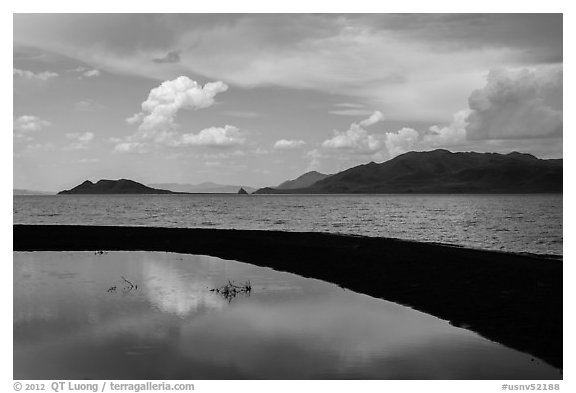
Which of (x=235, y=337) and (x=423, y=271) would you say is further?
(x=423, y=271)

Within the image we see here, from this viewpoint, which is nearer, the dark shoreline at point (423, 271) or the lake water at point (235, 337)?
the lake water at point (235, 337)

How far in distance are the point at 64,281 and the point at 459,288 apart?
2044cm

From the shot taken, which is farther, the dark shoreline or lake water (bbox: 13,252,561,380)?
the dark shoreline

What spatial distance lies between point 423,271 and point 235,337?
1452 centimetres

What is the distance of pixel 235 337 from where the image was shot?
16.7m

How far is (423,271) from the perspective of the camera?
91.0 ft

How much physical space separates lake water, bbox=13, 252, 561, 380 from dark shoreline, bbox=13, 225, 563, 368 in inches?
57.2

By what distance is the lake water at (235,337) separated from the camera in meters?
14.0

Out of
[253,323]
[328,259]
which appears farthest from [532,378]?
[328,259]

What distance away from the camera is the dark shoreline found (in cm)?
1784

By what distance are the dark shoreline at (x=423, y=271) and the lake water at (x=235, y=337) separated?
4.76ft

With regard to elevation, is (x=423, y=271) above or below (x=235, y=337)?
above

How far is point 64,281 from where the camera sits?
26.8 metres
